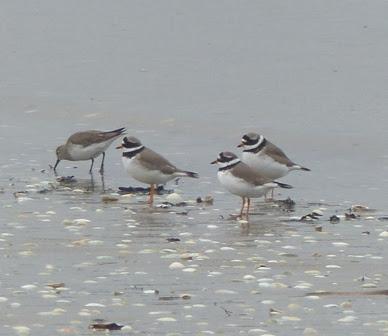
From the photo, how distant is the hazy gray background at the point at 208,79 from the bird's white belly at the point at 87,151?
357 millimetres

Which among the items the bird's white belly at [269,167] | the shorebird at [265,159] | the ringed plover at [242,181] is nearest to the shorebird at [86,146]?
the shorebird at [265,159]

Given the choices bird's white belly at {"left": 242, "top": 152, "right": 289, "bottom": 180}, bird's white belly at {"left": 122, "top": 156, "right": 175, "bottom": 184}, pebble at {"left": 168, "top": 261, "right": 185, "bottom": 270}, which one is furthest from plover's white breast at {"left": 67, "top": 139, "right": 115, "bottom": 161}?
pebble at {"left": 168, "top": 261, "right": 185, "bottom": 270}

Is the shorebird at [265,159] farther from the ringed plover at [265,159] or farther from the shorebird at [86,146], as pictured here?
the shorebird at [86,146]

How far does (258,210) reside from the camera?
1209 cm

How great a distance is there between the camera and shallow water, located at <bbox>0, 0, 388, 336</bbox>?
8.32m

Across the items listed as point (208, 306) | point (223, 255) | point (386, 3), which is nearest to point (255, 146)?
point (223, 255)

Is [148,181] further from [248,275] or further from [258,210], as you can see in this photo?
[248,275]

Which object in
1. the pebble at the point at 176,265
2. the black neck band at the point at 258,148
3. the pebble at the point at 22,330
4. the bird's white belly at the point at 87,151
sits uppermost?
the black neck band at the point at 258,148

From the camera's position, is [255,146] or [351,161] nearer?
[255,146]

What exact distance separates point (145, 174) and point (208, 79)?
18.0ft

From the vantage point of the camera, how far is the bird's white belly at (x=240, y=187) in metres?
12.0

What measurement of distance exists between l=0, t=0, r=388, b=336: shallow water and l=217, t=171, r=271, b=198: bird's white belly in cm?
18

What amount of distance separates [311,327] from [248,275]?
1366 millimetres

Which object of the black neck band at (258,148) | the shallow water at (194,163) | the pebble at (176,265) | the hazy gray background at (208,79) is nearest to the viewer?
the shallow water at (194,163)
